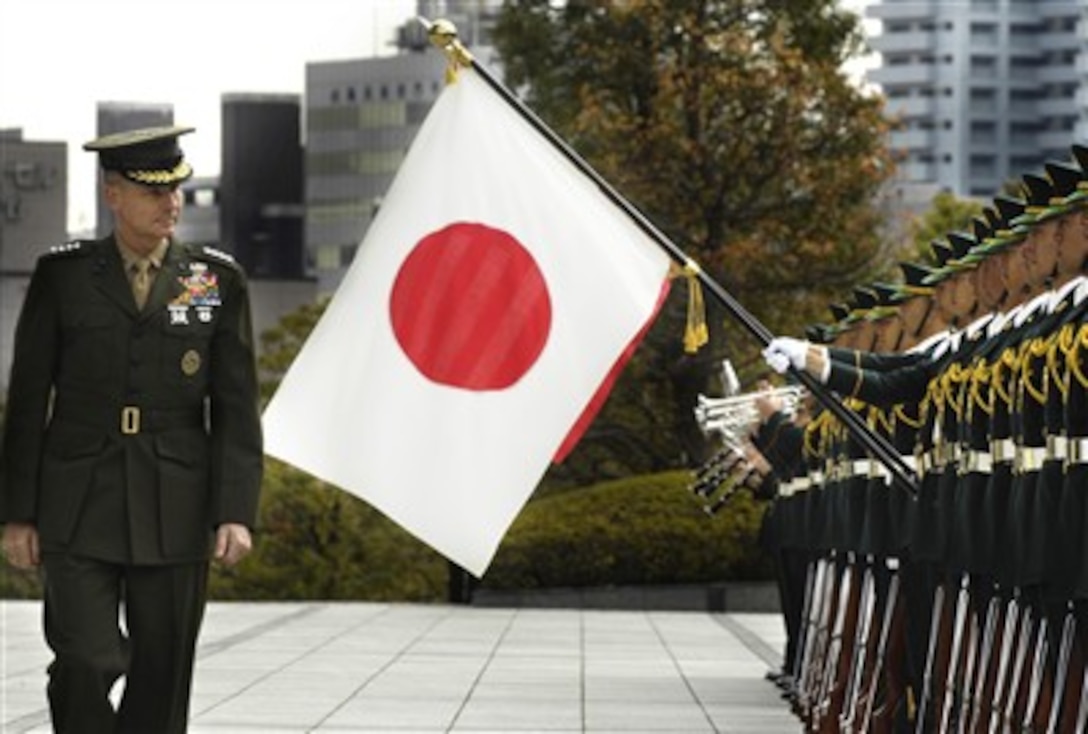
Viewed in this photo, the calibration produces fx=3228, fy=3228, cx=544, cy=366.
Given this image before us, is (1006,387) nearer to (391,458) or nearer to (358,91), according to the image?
(391,458)

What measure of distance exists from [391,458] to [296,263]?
14706 cm

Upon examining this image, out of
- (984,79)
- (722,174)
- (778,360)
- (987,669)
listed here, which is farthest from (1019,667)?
(984,79)

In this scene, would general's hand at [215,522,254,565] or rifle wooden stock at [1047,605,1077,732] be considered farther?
rifle wooden stock at [1047,605,1077,732]

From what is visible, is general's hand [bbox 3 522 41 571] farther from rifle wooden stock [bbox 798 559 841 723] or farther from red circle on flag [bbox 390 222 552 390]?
rifle wooden stock [bbox 798 559 841 723]

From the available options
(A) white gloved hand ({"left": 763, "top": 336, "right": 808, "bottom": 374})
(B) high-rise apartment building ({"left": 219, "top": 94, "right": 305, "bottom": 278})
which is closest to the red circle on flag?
(A) white gloved hand ({"left": 763, "top": 336, "right": 808, "bottom": 374})

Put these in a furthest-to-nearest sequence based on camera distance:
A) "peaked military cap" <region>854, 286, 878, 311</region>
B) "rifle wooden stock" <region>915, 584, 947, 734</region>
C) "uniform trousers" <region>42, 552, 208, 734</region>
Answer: "peaked military cap" <region>854, 286, 878, 311</region>
"rifle wooden stock" <region>915, 584, 947, 734</region>
"uniform trousers" <region>42, 552, 208, 734</region>

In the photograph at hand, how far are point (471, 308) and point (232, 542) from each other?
3508 mm

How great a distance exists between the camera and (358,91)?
151375 millimetres

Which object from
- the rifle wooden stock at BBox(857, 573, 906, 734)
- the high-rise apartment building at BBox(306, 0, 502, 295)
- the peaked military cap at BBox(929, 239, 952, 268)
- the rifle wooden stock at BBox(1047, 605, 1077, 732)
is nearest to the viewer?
the rifle wooden stock at BBox(1047, 605, 1077, 732)

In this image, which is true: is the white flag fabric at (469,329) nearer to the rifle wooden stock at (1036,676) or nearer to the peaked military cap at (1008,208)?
the peaked military cap at (1008,208)

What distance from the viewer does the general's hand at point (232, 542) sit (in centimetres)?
955

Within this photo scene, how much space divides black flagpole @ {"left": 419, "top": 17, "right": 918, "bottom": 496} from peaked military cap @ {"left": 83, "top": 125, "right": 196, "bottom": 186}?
289 centimetres

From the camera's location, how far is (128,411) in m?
9.63

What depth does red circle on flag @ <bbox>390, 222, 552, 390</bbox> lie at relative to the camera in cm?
1276
